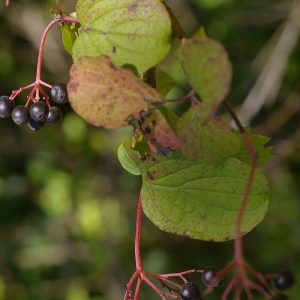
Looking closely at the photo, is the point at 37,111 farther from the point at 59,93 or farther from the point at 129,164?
the point at 129,164

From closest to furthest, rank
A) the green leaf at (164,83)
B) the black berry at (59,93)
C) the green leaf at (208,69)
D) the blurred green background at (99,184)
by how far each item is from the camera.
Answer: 1. the green leaf at (208,69)
2. the black berry at (59,93)
3. the green leaf at (164,83)
4. the blurred green background at (99,184)

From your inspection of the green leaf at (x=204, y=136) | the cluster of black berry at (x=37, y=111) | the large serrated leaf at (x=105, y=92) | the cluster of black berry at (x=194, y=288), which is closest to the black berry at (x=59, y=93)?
the cluster of black berry at (x=37, y=111)

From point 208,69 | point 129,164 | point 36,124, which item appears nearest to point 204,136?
point 208,69

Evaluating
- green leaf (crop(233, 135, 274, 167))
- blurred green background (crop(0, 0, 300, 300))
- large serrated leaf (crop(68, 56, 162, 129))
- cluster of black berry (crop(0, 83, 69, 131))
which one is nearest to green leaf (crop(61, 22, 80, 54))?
cluster of black berry (crop(0, 83, 69, 131))

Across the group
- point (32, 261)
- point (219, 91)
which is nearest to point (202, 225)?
point (219, 91)

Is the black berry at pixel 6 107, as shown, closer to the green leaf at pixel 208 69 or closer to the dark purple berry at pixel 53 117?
the dark purple berry at pixel 53 117

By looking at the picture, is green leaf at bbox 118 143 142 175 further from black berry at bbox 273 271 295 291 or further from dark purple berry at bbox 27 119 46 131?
black berry at bbox 273 271 295 291
